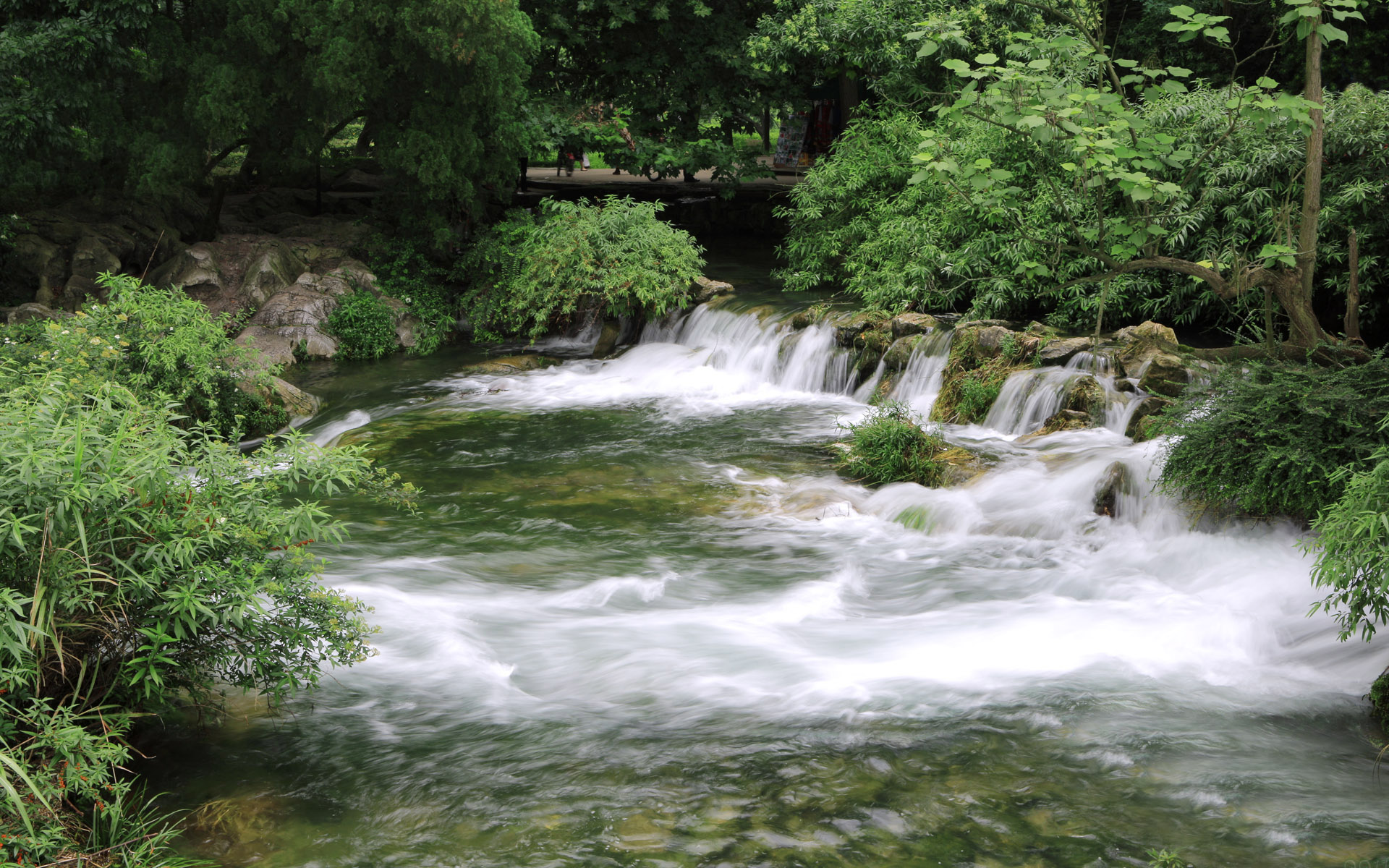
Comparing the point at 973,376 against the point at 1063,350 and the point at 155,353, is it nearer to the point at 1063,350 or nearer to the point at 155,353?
the point at 1063,350

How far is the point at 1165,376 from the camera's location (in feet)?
31.6

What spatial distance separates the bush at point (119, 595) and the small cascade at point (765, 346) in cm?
853

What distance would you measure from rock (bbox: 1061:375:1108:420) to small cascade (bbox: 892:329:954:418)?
162 cm

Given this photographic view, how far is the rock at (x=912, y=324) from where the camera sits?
490 inches

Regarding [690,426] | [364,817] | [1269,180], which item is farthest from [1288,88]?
[364,817]

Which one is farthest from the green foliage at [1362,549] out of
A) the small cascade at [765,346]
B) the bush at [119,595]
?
the small cascade at [765,346]

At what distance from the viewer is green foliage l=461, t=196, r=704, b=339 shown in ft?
50.8

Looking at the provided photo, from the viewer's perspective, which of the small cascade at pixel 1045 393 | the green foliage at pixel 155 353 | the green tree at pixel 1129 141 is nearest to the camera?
the green tree at pixel 1129 141

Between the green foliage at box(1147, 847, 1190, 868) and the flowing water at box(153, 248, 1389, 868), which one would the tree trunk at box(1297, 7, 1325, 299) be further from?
the green foliage at box(1147, 847, 1190, 868)

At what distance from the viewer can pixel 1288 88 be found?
15938 millimetres

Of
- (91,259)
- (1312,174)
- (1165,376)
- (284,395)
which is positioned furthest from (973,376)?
(91,259)

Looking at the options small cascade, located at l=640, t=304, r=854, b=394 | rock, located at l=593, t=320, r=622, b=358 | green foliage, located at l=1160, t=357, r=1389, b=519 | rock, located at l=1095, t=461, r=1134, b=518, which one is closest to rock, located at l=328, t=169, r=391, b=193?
rock, located at l=593, t=320, r=622, b=358

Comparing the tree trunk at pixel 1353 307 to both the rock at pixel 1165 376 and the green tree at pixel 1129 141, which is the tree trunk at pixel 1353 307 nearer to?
the green tree at pixel 1129 141

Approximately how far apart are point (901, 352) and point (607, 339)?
531cm
